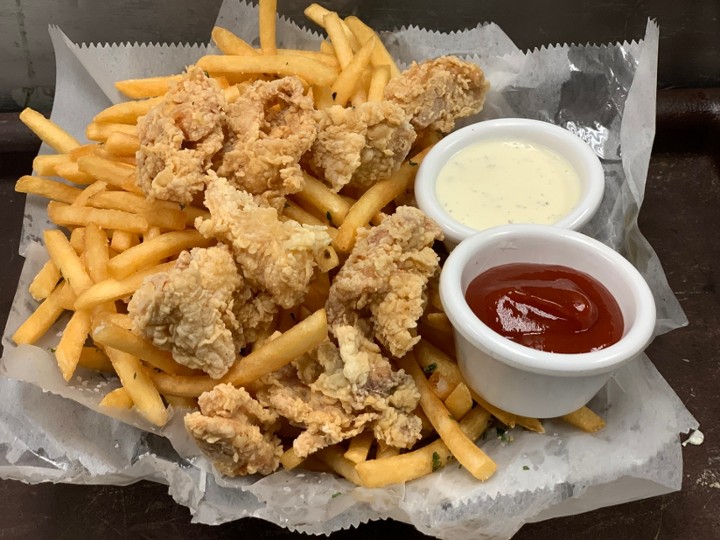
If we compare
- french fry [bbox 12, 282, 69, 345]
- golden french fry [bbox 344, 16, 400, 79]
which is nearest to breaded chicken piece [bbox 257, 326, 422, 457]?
french fry [bbox 12, 282, 69, 345]

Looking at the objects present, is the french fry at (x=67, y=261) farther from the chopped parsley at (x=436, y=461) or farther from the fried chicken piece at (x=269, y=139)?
the chopped parsley at (x=436, y=461)

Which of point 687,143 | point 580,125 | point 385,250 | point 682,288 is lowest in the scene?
point 682,288

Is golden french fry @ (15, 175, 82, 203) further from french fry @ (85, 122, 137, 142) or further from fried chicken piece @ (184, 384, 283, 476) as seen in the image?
fried chicken piece @ (184, 384, 283, 476)

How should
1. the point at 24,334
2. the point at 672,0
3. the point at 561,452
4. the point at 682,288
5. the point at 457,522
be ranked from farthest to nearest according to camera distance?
the point at 672,0
the point at 682,288
the point at 24,334
the point at 561,452
the point at 457,522

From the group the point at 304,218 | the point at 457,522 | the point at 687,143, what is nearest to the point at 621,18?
the point at 687,143

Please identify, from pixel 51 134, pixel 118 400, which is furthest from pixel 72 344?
pixel 51 134

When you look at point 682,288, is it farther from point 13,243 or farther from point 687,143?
point 13,243
